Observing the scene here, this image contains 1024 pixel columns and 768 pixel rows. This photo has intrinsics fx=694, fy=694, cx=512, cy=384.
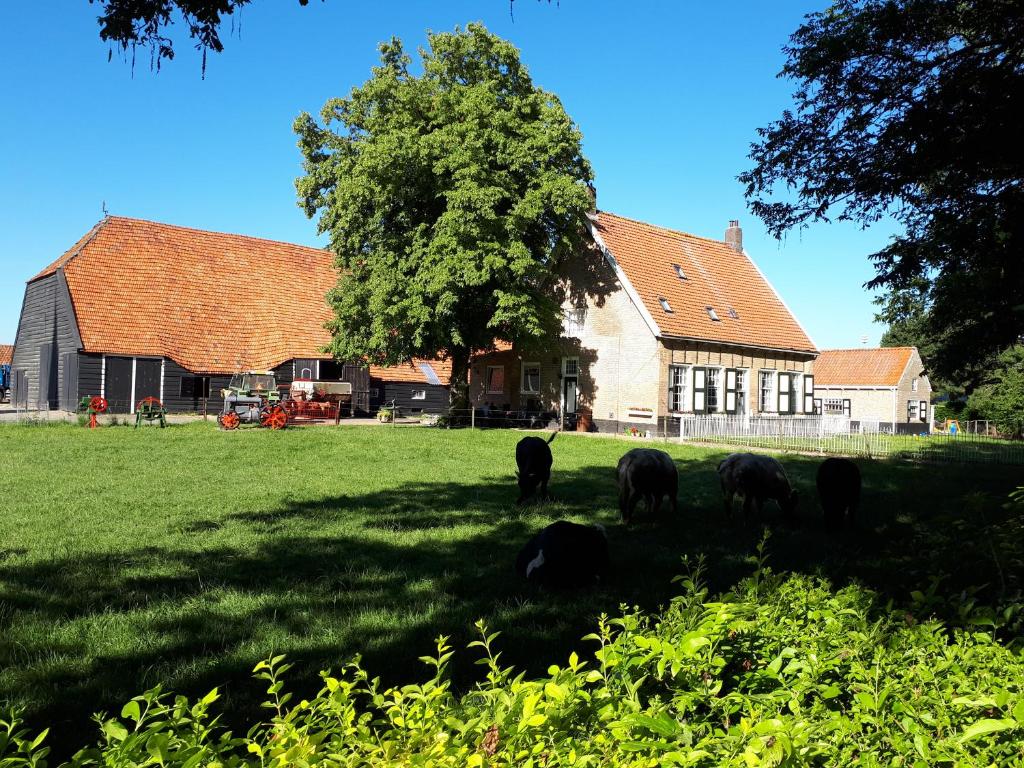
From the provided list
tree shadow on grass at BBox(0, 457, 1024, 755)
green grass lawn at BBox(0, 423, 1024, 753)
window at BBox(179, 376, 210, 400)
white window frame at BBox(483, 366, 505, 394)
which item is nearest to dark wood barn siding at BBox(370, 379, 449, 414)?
white window frame at BBox(483, 366, 505, 394)

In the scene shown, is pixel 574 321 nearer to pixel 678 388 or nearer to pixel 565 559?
pixel 678 388

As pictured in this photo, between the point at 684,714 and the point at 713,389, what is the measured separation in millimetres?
29099

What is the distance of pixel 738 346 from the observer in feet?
102

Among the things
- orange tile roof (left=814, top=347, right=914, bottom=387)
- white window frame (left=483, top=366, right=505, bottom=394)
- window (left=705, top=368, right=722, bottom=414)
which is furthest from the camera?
orange tile roof (left=814, top=347, right=914, bottom=387)

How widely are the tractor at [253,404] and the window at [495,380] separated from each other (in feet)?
34.3

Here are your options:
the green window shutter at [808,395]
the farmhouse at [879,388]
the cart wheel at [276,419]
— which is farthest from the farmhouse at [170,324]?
the farmhouse at [879,388]

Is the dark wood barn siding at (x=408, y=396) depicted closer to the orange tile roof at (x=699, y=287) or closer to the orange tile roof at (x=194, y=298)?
the orange tile roof at (x=194, y=298)

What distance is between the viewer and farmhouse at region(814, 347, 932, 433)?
4916 centimetres

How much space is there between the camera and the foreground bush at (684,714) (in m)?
1.87

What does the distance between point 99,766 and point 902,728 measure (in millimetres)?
2608

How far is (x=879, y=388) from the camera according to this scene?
49.7 metres

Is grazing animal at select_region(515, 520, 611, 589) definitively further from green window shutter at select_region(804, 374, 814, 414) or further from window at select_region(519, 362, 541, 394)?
green window shutter at select_region(804, 374, 814, 414)

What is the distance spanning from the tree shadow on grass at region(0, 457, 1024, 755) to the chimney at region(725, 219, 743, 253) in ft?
97.5

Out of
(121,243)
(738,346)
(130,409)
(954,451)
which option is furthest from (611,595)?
(121,243)
